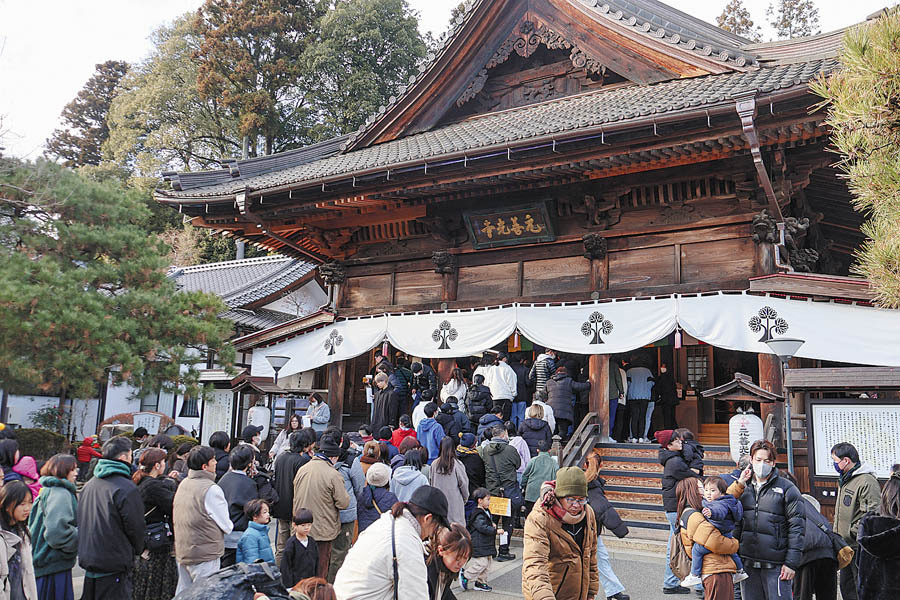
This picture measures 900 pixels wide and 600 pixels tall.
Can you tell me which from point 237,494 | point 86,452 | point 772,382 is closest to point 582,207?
point 772,382

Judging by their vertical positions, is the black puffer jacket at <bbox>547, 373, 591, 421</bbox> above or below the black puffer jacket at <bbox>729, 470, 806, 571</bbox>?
above

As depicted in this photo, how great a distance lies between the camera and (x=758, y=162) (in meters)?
8.88

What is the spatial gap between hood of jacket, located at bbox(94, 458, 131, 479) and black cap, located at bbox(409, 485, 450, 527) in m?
2.82

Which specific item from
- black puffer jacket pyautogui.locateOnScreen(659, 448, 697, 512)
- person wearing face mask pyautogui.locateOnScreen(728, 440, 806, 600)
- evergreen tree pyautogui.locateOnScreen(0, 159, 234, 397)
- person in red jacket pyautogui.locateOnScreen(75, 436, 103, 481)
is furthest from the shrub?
person wearing face mask pyautogui.locateOnScreen(728, 440, 806, 600)

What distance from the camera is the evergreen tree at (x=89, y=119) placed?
3444cm

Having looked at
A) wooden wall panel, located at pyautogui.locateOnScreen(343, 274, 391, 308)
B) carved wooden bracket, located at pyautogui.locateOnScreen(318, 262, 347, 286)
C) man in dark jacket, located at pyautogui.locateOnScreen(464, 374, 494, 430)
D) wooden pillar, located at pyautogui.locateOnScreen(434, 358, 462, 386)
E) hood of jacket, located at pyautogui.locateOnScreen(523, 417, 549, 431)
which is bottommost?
hood of jacket, located at pyautogui.locateOnScreen(523, 417, 549, 431)

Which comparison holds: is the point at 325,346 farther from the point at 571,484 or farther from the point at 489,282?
the point at 571,484

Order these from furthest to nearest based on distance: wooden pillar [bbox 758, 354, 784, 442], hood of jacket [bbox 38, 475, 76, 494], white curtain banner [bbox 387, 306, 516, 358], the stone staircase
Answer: white curtain banner [bbox 387, 306, 516, 358], wooden pillar [bbox 758, 354, 784, 442], the stone staircase, hood of jacket [bbox 38, 475, 76, 494]

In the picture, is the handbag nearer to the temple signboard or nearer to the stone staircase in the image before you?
the stone staircase

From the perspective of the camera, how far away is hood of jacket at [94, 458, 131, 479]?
4992 millimetres

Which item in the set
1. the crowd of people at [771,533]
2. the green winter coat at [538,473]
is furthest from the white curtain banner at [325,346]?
the crowd of people at [771,533]

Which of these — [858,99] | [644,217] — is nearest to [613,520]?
[858,99]

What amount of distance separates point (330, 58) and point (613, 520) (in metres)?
25.4

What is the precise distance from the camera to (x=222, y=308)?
46.3 feet
